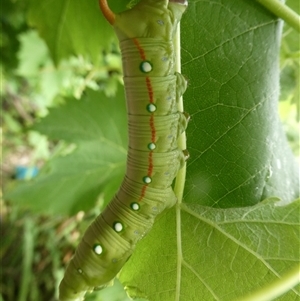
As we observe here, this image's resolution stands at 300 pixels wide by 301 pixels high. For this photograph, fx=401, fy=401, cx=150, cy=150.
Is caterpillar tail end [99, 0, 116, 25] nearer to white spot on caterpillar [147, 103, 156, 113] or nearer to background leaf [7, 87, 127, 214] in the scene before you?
white spot on caterpillar [147, 103, 156, 113]

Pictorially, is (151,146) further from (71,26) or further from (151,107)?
(71,26)

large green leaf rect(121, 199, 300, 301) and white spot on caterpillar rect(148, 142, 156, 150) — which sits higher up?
white spot on caterpillar rect(148, 142, 156, 150)

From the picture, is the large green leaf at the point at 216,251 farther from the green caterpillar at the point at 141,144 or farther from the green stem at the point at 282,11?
the green stem at the point at 282,11

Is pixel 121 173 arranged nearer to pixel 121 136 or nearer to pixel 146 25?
pixel 121 136

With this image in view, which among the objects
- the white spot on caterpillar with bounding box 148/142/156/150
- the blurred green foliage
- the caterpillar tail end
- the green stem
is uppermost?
the caterpillar tail end

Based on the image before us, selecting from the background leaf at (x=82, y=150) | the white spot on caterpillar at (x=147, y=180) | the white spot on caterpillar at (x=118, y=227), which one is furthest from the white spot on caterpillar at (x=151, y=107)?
the background leaf at (x=82, y=150)

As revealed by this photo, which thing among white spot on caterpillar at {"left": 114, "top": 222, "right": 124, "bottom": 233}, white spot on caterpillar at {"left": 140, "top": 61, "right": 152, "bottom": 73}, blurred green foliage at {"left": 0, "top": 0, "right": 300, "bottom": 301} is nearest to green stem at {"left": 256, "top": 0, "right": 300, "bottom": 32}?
blurred green foliage at {"left": 0, "top": 0, "right": 300, "bottom": 301}

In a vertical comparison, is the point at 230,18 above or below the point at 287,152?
above

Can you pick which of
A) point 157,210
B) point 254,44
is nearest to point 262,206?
point 157,210
